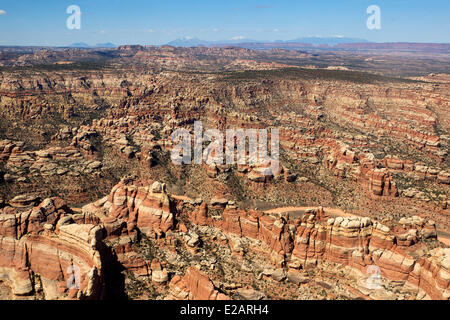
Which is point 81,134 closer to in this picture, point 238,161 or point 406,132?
point 238,161

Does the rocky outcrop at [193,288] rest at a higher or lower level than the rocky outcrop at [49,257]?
lower

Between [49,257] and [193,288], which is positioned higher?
[49,257]

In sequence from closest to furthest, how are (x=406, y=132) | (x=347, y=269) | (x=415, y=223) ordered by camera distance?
(x=347, y=269), (x=415, y=223), (x=406, y=132)

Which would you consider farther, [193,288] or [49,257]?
[193,288]

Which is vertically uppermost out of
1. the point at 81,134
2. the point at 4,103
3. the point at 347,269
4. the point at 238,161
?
the point at 4,103

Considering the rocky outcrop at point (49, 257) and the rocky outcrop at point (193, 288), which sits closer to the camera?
the rocky outcrop at point (49, 257)

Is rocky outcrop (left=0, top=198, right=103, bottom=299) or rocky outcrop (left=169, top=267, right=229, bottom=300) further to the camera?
rocky outcrop (left=169, top=267, right=229, bottom=300)

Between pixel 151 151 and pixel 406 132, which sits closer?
pixel 151 151

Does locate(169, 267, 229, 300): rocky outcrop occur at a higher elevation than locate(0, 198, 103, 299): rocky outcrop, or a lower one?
lower

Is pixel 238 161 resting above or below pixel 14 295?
above

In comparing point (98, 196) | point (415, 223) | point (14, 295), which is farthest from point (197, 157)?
point (14, 295)
